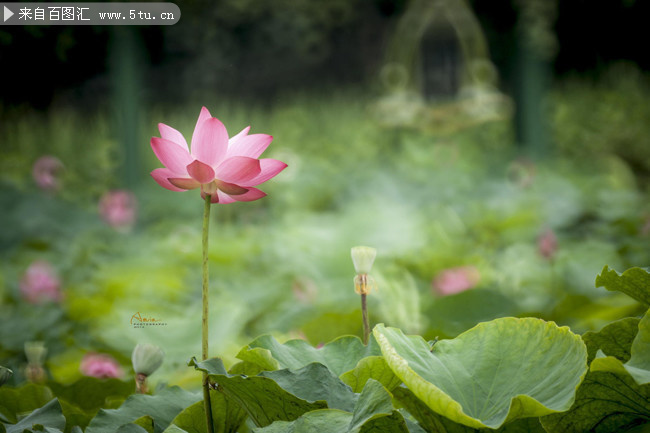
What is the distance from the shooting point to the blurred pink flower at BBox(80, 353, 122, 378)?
0.96m

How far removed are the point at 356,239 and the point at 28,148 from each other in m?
2.59

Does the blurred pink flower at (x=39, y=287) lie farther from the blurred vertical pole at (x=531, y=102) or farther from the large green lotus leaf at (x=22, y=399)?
the blurred vertical pole at (x=531, y=102)

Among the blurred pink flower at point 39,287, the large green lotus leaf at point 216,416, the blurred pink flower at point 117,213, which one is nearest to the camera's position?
the large green lotus leaf at point 216,416

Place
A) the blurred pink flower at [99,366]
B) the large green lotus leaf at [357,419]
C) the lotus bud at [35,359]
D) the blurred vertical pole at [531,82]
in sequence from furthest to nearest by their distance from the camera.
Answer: the blurred vertical pole at [531,82], the blurred pink flower at [99,366], the lotus bud at [35,359], the large green lotus leaf at [357,419]

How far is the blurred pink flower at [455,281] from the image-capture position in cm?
151

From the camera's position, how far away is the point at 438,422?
1.48 feet

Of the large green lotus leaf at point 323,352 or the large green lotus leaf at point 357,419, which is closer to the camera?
the large green lotus leaf at point 357,419

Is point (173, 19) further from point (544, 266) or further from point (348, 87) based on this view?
point (348, 87)

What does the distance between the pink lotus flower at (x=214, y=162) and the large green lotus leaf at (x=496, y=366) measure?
0.52ft

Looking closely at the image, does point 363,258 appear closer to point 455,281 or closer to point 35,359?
point 35,359

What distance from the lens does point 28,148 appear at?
383 centimetres

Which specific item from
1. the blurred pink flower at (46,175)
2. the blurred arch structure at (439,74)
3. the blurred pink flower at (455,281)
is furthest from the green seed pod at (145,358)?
the blurred arch structure at (439,74)

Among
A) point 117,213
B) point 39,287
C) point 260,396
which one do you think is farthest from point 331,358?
point 117,213

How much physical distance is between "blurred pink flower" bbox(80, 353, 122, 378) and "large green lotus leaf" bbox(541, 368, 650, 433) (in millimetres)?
703
